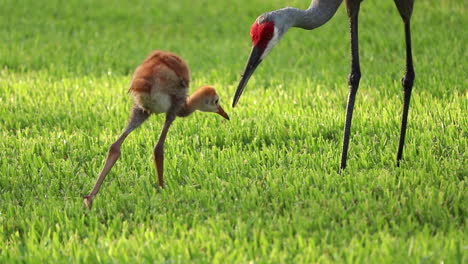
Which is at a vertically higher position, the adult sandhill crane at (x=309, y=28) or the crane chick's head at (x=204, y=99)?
the adult sandhill crane at (x=309, y=28)

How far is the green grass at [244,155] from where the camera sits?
175 inches

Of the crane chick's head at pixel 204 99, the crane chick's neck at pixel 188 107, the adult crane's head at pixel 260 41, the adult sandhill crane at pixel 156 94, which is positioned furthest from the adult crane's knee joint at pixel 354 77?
the adult sandhill crane at pixel 156 94

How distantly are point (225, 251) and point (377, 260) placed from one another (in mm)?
811

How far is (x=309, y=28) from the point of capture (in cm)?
553

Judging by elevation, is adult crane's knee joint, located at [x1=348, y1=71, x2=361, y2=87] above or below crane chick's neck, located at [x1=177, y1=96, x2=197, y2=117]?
above

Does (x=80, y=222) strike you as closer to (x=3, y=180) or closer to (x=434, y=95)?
(x=3, y=180)

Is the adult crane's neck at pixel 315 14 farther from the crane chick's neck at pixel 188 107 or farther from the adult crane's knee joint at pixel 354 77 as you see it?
the crane chick's neck at pixel 188 107

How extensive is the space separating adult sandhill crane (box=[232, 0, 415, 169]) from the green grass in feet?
1.23

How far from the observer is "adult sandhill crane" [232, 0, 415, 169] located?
5184 mm

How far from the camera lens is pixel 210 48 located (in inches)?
382

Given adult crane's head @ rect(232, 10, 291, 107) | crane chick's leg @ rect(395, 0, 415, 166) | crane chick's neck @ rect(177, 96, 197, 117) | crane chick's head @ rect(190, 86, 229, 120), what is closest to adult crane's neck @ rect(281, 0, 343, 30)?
adult crane's head @ rect(232, 10, 291, 107)

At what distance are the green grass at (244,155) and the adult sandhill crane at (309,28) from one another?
374 mm

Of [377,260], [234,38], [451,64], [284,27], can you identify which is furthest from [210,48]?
[377,260]

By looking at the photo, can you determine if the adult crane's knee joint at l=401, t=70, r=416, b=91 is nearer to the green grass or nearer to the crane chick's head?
the green grass
